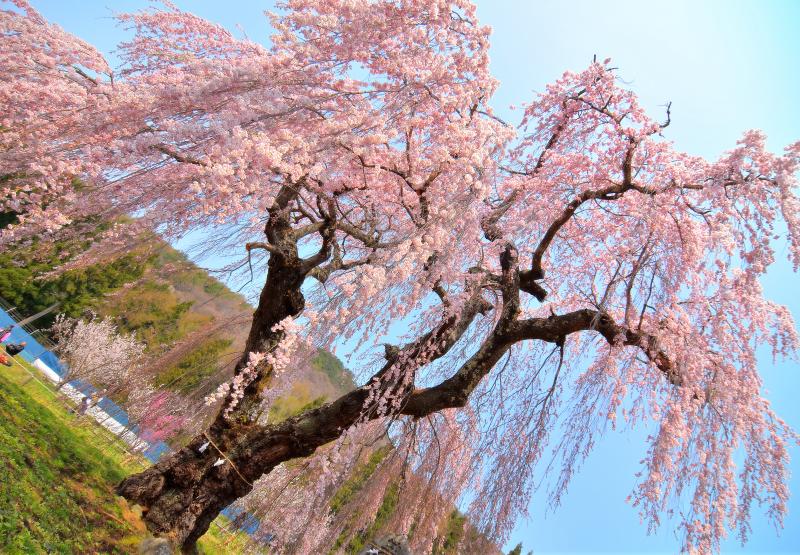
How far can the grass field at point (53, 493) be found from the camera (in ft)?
11.0

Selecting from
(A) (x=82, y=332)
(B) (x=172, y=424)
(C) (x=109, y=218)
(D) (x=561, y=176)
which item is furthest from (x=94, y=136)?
(A) (x=82, y=332)

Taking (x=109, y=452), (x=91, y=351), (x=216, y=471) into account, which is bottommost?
(x=109, y=452)

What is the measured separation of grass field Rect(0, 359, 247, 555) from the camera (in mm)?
3365

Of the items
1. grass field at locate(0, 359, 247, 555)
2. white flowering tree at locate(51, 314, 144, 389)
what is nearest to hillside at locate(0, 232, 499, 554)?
grass field at locate(0, 359, 247, 555)

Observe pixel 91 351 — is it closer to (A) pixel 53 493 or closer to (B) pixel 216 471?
(A) pixel 53 493

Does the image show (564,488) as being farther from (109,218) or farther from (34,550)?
(109,218)

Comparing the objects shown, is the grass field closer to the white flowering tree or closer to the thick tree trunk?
the thick tree trunk

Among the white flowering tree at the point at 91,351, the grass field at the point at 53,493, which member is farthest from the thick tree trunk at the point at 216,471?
the white flowering tree at the point at 91,351

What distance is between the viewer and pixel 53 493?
4.10 metres

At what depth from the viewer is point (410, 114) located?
3.67 metres

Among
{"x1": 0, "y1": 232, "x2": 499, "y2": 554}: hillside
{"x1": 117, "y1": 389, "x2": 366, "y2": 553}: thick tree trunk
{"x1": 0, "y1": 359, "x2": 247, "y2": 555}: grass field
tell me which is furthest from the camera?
{"x1": 117, "y1": 389, "x2": 366, "y2": 553}: thick tree trunk

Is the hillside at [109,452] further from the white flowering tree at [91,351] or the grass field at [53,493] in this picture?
the white flowering tree at [91,351]

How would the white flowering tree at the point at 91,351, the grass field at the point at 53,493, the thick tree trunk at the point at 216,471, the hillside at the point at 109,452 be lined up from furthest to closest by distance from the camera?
the white flowering tree at the point at 91,351
the thick tree trunk at the point at 216,471
the hillside at the point at 109,452
the grass field at the point at 53,493

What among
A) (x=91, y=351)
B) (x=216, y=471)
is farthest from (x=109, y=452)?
(x=91, y=351)
